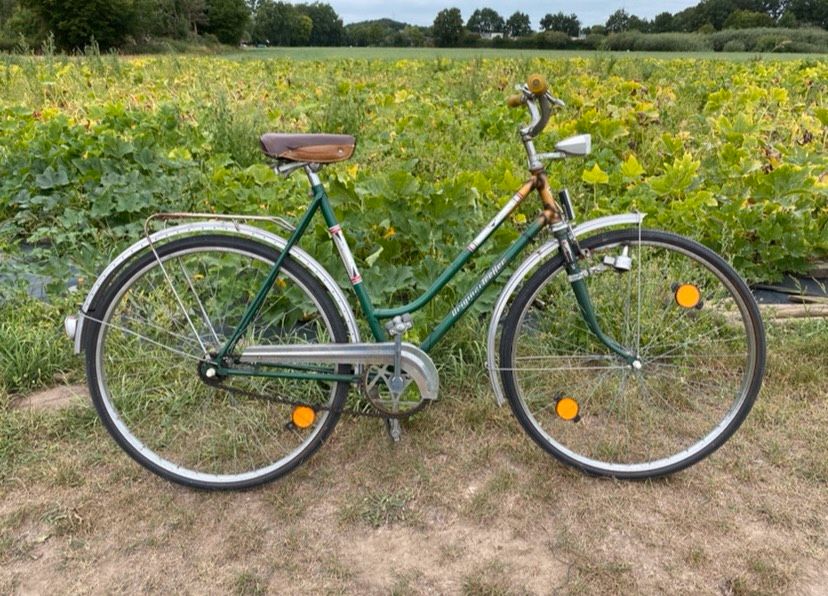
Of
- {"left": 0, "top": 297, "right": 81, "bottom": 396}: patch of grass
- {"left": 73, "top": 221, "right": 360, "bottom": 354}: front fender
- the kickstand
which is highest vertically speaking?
{"left": 73, "top": 221, "right": 360, "bottom": 354}: front fender

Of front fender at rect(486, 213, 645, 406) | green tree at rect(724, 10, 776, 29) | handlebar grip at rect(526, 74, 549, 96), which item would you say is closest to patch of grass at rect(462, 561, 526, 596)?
front fender at rect(486, 213, 645, 406)

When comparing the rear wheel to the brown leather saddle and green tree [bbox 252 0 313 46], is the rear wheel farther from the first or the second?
green tree [bbox 252 0 313 46]

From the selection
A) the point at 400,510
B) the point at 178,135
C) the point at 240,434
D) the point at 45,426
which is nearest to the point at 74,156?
the point at 178,135

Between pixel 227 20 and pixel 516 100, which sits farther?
pixel 227 20

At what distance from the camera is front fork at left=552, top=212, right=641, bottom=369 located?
217cm

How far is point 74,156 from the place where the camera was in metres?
4.16

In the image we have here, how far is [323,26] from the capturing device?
173 ft

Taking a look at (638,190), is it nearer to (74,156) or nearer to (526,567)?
(526,567)

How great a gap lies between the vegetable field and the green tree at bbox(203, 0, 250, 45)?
44917mm

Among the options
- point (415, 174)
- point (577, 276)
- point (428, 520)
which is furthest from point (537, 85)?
point (415, 174)

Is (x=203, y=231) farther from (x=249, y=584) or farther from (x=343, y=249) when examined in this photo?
(x=249, y=584)

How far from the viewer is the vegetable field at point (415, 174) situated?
9.87 feet

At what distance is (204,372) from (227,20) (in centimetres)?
5094

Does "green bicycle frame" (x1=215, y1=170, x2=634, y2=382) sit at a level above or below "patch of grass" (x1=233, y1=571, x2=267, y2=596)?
above
